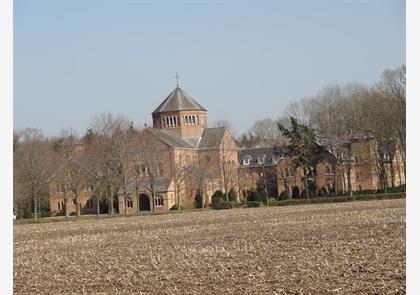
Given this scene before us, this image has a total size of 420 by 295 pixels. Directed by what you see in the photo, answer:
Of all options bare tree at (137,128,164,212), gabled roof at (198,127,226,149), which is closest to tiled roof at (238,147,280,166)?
gabled roof at (198,127,226,149)

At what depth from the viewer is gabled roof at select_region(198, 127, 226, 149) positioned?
10566cm

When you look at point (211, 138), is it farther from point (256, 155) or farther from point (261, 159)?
point (256, 155)

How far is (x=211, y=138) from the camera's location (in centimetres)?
10688

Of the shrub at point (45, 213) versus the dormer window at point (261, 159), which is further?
the dormer window at point (261, 159)

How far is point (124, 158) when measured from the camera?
80.3m

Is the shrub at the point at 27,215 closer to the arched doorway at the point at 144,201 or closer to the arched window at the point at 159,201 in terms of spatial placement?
the arched doorway at the point at 144,201

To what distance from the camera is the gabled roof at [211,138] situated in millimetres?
105656

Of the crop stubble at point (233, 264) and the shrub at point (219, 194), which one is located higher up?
the shrub at point (219, 194)

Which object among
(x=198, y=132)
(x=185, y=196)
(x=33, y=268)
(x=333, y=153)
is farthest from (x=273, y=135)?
(x=33, y=268)

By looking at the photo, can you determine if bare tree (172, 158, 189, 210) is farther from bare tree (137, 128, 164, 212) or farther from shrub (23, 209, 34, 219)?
shrub (23, 209, 34, 219)

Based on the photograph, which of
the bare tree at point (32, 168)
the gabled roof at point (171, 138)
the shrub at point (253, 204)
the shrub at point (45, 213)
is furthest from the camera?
the gabled roof at point (171, 138)

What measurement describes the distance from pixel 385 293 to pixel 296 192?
3426 inches

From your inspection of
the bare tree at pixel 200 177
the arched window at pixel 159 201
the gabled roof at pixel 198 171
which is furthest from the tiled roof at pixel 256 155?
the arched window at pixel 159 201

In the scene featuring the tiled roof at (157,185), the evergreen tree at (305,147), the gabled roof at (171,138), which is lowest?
the tiled roof at (157,185)
